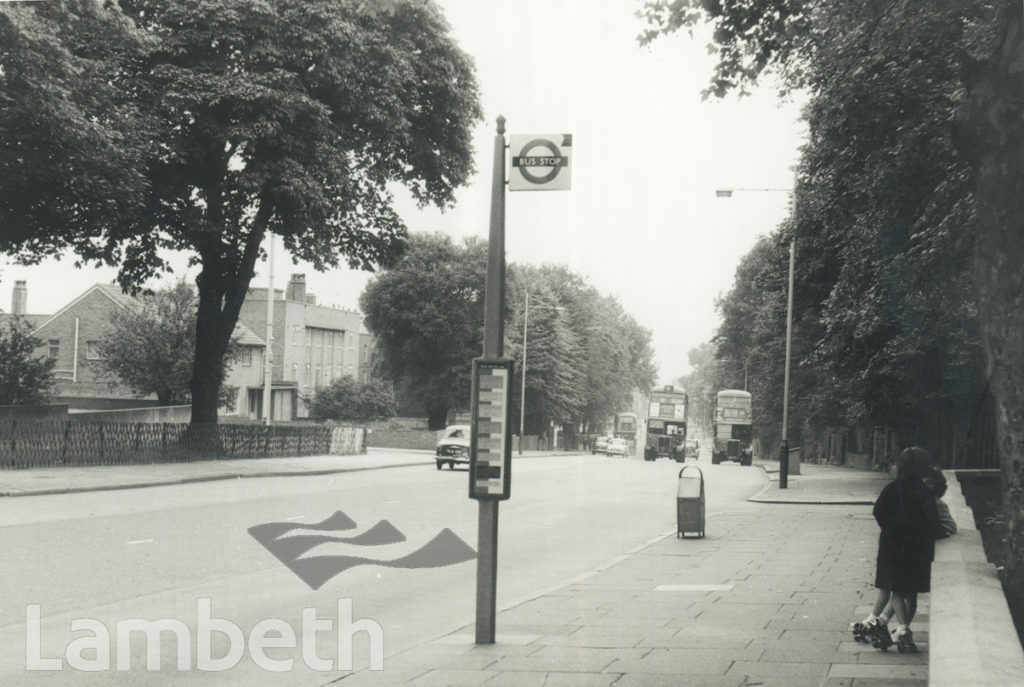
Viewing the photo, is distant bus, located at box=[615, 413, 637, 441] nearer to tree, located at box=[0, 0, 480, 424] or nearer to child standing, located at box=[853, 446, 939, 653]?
tree, located at box=[0, 0, 480, 424]

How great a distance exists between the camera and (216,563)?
42.0 feet

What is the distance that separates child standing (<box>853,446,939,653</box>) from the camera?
8.02m

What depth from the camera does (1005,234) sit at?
714 cm

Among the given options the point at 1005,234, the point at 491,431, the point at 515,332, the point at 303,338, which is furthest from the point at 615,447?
the point at 1005,234

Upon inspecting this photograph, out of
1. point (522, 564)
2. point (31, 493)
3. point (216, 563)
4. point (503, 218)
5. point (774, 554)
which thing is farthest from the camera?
point (31, 493)

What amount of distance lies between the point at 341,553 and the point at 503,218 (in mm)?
8030

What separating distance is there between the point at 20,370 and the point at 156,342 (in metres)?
14.0

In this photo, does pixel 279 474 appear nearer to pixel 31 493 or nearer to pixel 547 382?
pixel 31 493

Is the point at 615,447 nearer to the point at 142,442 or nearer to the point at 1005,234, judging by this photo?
the point at 142,442

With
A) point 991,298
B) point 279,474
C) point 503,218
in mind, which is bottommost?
point 279,474

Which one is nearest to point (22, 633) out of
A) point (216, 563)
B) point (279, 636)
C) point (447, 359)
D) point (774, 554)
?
point (279, 636)

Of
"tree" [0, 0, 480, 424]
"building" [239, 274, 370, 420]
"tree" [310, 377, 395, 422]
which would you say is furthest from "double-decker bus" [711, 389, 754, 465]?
"tree" [0, 0, 480, 424]

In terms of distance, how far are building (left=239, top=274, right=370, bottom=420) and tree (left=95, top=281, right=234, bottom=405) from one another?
1757 centimetres

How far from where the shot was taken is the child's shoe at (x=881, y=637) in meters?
7.98
